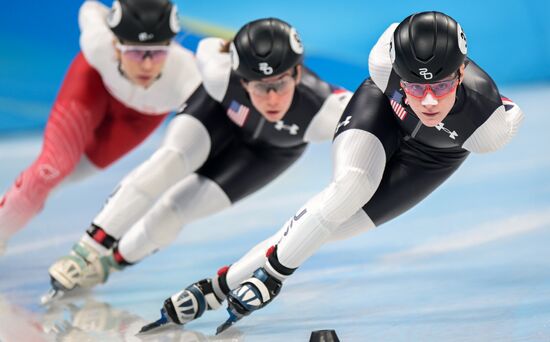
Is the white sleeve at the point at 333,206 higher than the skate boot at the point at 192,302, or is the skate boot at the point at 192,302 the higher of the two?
the white sleeve at the point at 333,206

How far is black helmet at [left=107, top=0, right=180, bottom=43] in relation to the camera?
6180 mm

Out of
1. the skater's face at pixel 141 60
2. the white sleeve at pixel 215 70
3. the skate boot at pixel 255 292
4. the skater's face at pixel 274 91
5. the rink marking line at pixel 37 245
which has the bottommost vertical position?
the rink marking line at pixel 37 245

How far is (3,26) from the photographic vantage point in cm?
1302

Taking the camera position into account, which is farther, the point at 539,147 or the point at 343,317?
the point at 539,147

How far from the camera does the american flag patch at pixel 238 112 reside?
581cm

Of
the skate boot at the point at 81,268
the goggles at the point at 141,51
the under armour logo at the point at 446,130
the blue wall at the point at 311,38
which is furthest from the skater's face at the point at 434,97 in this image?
the blue wall at the point at 311,38

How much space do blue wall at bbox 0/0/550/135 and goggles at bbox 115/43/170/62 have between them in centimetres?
627

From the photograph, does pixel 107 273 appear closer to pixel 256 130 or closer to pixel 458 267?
pixel 256 130

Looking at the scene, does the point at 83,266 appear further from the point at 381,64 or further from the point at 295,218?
the point at 381,64

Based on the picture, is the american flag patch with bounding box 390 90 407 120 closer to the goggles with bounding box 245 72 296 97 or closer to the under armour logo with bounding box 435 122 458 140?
the under armour logo with bounding box 435 122 458 140

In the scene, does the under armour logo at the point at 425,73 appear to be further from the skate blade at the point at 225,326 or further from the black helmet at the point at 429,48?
the skate blade at the point at 225,326

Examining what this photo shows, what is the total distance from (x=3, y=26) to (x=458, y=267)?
337 inches

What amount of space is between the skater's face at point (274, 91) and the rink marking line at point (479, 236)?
1.50 metres

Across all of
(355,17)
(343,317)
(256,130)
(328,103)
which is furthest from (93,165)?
(355,17)
